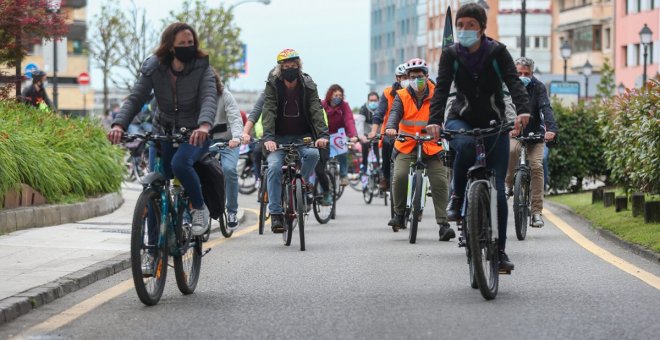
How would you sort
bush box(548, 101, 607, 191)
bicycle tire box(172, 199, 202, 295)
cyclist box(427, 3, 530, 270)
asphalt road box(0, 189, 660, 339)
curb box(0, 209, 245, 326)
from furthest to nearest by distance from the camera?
1. bush box(548, 101, 607, 191)
2. cyclist box(427, 3, 530, 270)
3. bicycle tire box(172, 199, 202, 295)
4. curb box(0, 209, 245, 326)
5. asphalt road box(0, 189, 660, 339)

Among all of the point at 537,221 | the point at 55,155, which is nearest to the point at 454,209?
the point at 537,221

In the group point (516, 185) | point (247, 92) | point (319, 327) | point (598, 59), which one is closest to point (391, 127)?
point (516, 185)

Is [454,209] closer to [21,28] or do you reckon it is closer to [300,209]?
[300,209]

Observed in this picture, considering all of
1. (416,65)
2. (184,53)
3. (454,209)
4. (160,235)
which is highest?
(416,65)

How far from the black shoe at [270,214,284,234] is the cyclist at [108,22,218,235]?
13.7ft

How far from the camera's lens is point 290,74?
14.2m

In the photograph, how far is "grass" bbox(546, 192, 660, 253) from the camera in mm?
13438

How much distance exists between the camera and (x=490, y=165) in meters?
9.90

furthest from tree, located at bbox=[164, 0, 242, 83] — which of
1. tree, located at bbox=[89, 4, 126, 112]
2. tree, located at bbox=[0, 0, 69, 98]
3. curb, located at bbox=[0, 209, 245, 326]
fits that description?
curb, located at bbox=[0, 209, 245, 326]

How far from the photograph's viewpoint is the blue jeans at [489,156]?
385 inches

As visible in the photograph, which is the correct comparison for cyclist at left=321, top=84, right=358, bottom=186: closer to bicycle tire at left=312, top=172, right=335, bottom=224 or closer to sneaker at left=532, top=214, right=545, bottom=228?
bicycle tire at left=312, top=172, right=335, bottom=224

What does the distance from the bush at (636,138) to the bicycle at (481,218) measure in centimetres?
463

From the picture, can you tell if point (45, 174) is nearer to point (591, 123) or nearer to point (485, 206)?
point (485, 206)

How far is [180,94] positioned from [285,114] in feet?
15.3
